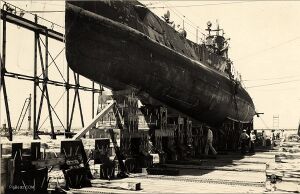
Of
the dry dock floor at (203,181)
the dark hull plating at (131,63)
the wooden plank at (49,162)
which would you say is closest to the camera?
the wooden plank at (49,162)

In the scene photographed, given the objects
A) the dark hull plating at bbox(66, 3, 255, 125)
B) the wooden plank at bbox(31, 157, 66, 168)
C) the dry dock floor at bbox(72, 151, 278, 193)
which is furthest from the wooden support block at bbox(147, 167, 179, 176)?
the wooden plank at bbox(31, 157, 66, 168)

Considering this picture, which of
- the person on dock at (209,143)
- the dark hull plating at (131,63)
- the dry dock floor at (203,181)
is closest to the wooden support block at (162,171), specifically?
the dry dock floor at (203,181)

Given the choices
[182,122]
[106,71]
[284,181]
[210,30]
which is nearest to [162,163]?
[182,122]

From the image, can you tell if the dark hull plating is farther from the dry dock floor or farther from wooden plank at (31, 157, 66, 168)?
wooden plank at (31, 157, 66, 168)

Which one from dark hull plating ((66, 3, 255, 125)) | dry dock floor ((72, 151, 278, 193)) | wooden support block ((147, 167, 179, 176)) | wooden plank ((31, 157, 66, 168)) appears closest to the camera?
wooden plank ((31, 157, 66, 168))

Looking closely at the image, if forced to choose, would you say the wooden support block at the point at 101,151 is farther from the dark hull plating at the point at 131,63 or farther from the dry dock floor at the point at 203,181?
the dark hull plating at the point at 131,63

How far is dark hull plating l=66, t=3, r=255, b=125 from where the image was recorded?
410 inches

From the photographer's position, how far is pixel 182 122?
15.0 metres

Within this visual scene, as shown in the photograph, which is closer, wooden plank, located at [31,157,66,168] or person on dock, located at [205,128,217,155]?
wooden plank, located at [31,157,66,168]

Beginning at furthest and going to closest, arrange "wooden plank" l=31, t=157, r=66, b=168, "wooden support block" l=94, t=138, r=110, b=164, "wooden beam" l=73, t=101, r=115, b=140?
"wooden beam" l=73, t=101, r=115, b=140
"wooden support block" l=94, t=138, r=110, b=164
"wooden plank" l=31, t=157, r=66, b=168

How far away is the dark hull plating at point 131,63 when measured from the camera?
410 inches

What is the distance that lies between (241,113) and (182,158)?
9288 mm

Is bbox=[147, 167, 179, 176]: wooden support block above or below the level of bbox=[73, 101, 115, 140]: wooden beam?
below

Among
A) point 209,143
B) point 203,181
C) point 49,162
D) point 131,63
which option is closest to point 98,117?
point 131,63
